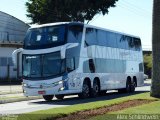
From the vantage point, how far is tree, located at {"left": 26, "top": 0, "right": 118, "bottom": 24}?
A: 56.4 m

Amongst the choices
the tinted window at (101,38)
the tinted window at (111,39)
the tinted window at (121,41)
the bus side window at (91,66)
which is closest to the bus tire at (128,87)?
the tinted window at (121,41)

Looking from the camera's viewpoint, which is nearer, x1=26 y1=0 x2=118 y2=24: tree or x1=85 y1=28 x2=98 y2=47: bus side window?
x1=85 y1=28 x2=98 y2=47: bus side window

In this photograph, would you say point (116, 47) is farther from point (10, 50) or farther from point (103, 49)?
point (10, 50)

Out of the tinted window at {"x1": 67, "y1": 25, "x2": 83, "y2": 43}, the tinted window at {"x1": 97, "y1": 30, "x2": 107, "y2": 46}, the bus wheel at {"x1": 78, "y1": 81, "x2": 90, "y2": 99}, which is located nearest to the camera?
the tinted window at {"x1": 67, "y1": 25, "x2": 83, "y2": 43}

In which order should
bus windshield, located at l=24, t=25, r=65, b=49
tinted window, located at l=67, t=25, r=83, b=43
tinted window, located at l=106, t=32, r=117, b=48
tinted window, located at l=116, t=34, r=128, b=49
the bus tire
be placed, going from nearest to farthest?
bus windshield, located at l=24, t=25, r=65, b=49 < tinted window, located at l=67, t=25, r=83, b=43 < tinted window, located at l=106, t=32, r=117, b=48 < tinted window, located at l=116, t=34, r=128, b=49 < the bus tire

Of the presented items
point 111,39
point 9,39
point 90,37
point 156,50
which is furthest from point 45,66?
point 9,39

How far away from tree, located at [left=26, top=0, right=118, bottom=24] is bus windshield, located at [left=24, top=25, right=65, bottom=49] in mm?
30893

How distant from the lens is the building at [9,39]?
57062 millimetres

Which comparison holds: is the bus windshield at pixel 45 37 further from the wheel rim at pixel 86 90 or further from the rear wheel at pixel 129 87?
the rear wheel at pixel 129 87

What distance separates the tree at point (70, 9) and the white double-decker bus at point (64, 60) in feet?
89.2

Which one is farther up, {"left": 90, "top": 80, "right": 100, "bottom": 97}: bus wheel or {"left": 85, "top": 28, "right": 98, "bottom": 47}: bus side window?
{"left": 85, "top": 28, "right": 98, "bottom": 47}: bus side window

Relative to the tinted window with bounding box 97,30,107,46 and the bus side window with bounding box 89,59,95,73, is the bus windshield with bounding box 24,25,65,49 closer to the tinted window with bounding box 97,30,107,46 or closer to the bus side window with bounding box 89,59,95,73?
the bus side window with bounding box 89,59,95,73

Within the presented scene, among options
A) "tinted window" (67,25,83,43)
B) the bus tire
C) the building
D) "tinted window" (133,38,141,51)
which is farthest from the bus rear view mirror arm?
the building

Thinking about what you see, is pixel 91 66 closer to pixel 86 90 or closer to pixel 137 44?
pixel 86 90
